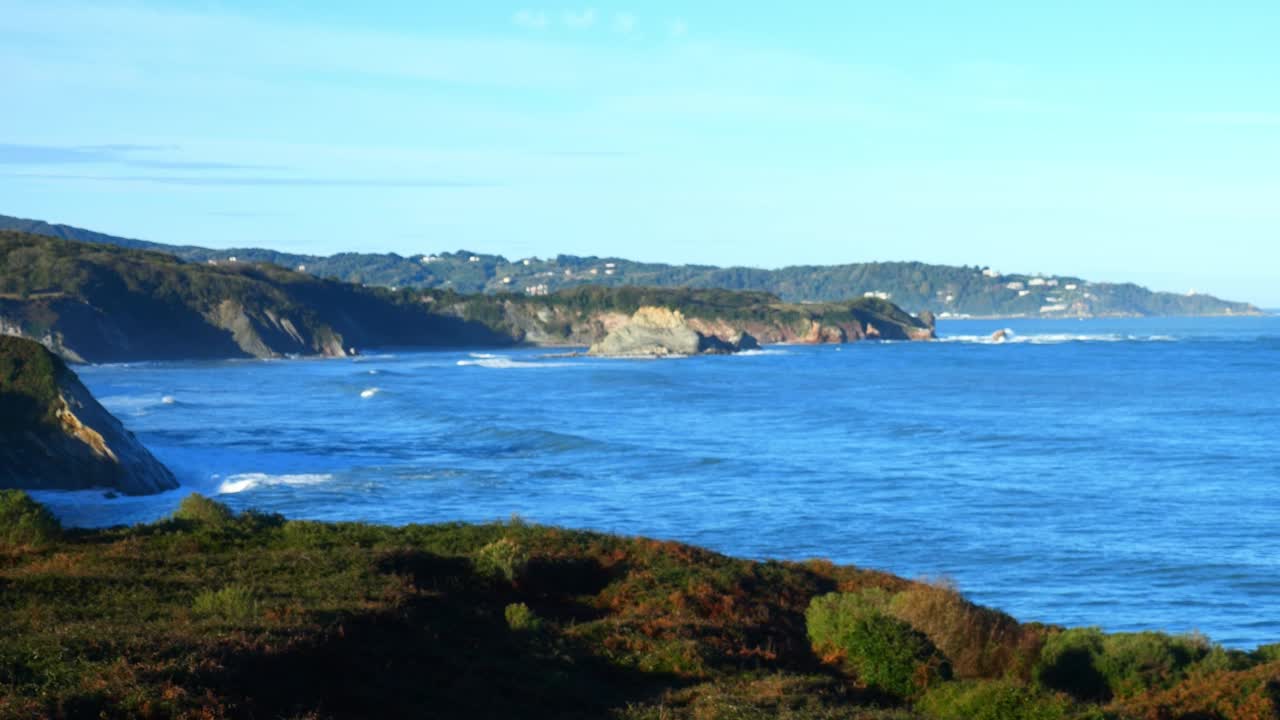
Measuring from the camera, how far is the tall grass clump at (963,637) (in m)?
15.6

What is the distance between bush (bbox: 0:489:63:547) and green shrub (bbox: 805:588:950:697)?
10991 millimetres

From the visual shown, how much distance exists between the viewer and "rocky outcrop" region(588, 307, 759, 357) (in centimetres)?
16200

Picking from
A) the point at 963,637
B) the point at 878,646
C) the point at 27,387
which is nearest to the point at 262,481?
the point at 27,387

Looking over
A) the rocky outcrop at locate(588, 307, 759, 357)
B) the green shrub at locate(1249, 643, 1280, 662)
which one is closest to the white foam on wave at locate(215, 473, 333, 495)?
the green shrub at locate(1249, 643, 1280, 662)

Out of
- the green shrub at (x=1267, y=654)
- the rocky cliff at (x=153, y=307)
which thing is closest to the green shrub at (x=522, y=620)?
the green shrub at (x=1267, y=654)

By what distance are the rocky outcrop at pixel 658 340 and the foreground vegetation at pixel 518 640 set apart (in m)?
141

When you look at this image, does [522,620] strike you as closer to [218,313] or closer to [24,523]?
[24,523]

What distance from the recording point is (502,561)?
17.5 metres

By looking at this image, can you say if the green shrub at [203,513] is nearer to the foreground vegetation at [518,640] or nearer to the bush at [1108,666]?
the foreground vegetation at [518,640]

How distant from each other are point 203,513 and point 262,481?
23.8 metres

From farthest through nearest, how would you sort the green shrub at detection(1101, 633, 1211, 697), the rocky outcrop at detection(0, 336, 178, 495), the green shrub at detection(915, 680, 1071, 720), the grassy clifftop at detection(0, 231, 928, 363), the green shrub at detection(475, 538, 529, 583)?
the grassy clifftop at detection(0, 231, 928, 363)
the rocky outcrop at detection(0, 336, 178, 495)
the green shrub at detection(475, 538, 529, 583)
the green shrub at detection(1101, 633, 1211, 697)
the green shrub at detection(915, 680, 1071, 720)

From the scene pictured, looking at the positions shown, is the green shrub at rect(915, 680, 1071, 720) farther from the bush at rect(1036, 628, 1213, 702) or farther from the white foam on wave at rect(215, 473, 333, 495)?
the white foam on wave at rect(215, 473, 333, 495)

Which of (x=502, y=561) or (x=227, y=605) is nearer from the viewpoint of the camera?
(x=227, y=605)

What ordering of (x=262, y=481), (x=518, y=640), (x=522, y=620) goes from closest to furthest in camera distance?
(x=518, y=640)
(x=522, y=620)
(x=262, y=481)
